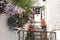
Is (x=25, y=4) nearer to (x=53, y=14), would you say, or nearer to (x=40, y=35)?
(x=40, y=35)

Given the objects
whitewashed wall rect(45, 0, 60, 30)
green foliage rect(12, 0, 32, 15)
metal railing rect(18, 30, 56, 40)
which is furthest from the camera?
whitewashed wall rect(45, 0, 60, 30)

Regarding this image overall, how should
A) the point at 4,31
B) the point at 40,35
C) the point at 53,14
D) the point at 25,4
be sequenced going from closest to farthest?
the point at 4,31, the point at 25,4, the point at 40,35, the point at 53,14

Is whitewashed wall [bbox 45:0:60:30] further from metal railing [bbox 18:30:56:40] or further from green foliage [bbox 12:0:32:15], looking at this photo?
green foliage [bbox 12:0:32:15]

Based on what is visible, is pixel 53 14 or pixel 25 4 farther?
pixel 53 14

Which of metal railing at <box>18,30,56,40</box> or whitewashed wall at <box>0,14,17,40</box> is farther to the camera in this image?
metal railing at <box>18,30,56,40</box>

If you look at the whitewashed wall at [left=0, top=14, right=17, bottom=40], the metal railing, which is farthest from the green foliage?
the metal railing

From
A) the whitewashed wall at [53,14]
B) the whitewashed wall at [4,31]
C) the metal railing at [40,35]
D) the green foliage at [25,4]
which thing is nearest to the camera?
the whitewashed wall at [4,31]

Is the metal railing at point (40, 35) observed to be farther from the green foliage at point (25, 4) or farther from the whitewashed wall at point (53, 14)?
the green foliage at point (25, 4)

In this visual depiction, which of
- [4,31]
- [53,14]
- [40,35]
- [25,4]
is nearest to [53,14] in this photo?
[53,14]

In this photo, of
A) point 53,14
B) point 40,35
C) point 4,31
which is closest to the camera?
point 4,31

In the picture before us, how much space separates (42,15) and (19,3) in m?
1.47

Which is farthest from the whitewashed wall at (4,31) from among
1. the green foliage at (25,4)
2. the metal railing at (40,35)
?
the metal railing at (40,35)

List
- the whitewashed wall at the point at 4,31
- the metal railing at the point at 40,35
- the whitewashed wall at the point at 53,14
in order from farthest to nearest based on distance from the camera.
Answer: the whitewashed wall at the point at 53,14
the metal railing at the point at 40,35
the whitewashed wall at the point at 4,31

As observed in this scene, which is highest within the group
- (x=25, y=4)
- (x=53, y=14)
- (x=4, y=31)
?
(x=25, y=4)
